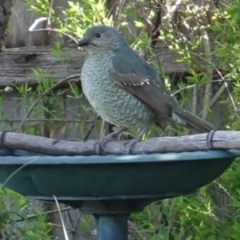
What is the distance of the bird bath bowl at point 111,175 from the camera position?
104 inches

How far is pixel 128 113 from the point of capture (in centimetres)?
391

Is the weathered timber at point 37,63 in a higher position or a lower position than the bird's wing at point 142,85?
lower

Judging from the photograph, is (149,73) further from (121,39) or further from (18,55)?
(18,55)

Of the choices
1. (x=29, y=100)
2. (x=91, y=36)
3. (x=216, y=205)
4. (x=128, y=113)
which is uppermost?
(x=91, y=36)

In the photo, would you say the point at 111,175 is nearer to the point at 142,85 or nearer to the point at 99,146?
the point at 99,146

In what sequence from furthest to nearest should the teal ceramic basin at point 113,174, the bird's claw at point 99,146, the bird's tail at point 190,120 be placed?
the bird's tail at point 190,120
the bird's claw at point 99,146
the teal ceramic basin at point 113,174

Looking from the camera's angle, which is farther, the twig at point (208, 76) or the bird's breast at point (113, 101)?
the twig at point (208, 76)

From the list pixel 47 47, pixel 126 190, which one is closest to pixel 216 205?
pixel 47 47

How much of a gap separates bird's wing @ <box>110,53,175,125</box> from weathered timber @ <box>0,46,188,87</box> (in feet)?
2.42

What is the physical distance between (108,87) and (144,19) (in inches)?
32.9

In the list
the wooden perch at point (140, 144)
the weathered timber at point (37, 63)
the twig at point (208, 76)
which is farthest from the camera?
the weathered timber at point (37, 63)

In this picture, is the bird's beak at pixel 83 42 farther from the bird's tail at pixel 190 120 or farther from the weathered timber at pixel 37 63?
the weathered timber at pixel 37 63

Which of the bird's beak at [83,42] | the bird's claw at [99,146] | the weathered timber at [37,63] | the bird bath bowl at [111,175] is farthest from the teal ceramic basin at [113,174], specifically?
the weathered timber at [37,63]

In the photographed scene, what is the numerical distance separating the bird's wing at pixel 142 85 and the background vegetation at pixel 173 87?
0.31 m
